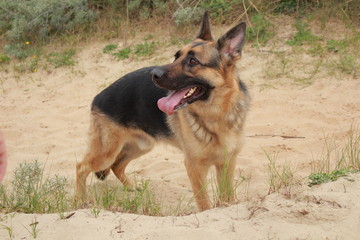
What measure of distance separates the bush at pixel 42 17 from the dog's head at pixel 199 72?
623 cm

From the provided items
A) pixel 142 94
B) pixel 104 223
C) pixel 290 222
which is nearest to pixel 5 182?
pixel 142 94

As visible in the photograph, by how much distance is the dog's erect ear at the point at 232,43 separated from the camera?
14.8ft

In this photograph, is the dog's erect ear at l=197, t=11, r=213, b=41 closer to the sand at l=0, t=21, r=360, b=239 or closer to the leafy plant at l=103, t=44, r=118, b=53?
the sand at l=0, t=21, r=360, b=239

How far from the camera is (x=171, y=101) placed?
14.3ft

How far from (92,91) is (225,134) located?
4.72 m

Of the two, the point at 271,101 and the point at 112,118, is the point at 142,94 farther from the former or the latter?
the point at 271,101

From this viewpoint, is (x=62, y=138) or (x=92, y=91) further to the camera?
(x=92, y=91)

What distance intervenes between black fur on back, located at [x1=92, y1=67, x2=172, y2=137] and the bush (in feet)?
17.0

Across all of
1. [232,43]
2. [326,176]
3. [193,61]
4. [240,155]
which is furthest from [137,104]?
[326,176]

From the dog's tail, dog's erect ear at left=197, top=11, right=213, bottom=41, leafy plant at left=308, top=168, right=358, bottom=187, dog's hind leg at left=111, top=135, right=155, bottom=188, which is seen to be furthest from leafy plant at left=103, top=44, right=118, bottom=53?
leafy plant at left=308, top=168, right=358, bottom=187

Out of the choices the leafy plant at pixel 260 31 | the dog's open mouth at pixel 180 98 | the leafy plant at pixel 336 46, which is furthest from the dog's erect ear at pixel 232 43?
the leafy plant at pixel 260 31

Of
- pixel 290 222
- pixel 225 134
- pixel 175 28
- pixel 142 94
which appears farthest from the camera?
pixel 175 28

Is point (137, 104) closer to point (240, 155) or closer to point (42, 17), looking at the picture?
point (240, 155)

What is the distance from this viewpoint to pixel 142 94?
5176mm
